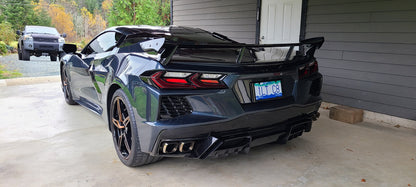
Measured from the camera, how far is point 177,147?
6.19 feet

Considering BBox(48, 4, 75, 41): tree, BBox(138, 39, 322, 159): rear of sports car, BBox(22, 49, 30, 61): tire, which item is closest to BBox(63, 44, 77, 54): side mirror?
BBox(138, 39, 322, 159): rear of sports car

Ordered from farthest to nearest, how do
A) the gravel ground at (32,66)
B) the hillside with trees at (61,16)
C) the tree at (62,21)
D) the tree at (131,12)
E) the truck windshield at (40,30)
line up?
the tree at (131,12), the tree at (62,21), the truck windshield at (40,30), the hillside with trees at (61,16), the gravel ground at (32,66)

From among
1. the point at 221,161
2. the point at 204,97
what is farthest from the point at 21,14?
the point at 204,97

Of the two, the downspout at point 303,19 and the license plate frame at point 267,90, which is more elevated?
the downspout at point 303,19

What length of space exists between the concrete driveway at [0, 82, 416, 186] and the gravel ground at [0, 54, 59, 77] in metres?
4.05

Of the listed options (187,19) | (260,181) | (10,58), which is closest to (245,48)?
(260,181)

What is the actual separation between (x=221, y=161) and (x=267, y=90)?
2.63ft

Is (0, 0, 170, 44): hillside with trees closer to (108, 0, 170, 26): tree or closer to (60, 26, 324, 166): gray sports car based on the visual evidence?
(108, 0, 170, 26): tree

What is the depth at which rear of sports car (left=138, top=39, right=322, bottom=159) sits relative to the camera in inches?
70.6

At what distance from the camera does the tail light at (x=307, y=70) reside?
224cm

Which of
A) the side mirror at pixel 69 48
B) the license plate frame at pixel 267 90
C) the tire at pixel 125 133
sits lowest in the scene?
the tire at pixel 125 133

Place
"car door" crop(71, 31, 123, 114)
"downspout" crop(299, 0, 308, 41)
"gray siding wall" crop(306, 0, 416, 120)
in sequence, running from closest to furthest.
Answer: "car door" crop(71, 31, 123, 114) → "gray siding wall" crop(306, 0, 416, 120) → "downspout" crop(299, 0, 308, 41)

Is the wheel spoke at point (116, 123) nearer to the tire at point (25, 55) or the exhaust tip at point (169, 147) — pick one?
the exhaust tip at point (169, 147)

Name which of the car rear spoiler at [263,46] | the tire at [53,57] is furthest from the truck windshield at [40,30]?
the car rear spoiler at [263,46]
